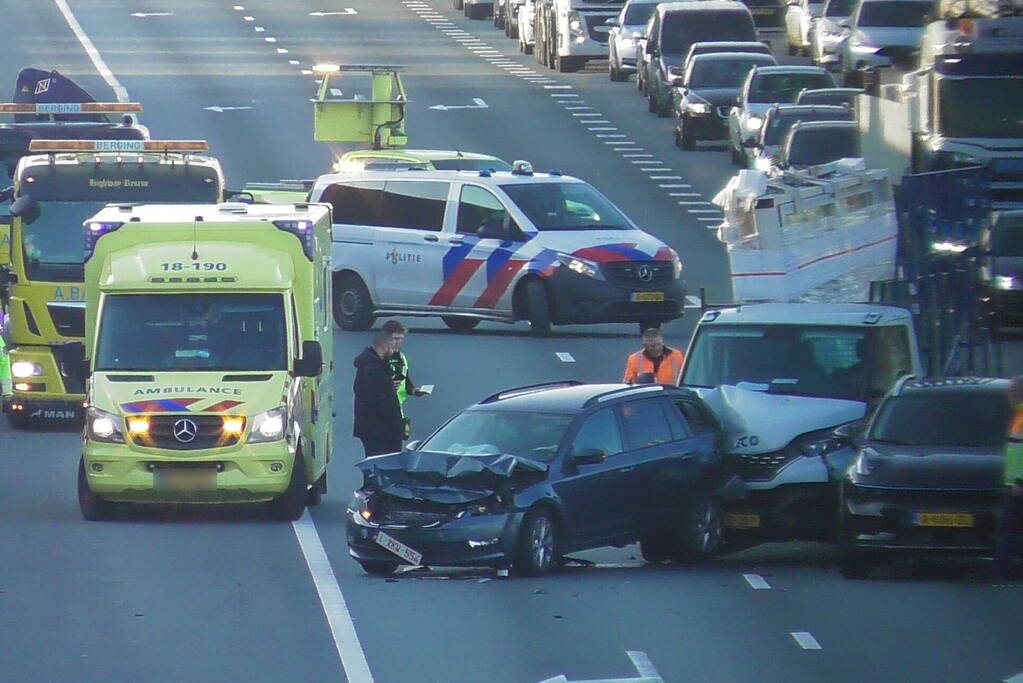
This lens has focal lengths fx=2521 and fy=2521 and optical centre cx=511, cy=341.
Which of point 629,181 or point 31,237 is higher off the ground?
point 31,237

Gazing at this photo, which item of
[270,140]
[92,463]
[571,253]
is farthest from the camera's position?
[270,140]

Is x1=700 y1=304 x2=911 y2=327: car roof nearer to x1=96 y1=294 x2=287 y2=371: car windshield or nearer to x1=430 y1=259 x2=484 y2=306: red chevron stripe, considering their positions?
x1=96 y1=294 x2=287 y2=371: car windshield

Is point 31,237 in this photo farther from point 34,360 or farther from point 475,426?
point 475,426

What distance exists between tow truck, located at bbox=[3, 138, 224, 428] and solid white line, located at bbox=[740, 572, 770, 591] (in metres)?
9.42

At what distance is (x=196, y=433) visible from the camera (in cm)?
1967

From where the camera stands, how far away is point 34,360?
82.7 feet

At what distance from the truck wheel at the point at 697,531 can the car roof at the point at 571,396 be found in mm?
866

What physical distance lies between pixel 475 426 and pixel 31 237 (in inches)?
346

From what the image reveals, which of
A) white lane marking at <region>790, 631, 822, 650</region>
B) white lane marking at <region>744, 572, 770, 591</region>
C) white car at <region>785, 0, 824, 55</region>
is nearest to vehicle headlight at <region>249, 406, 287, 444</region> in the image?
white lane marking at <region>744, 572, 770, 591</region>

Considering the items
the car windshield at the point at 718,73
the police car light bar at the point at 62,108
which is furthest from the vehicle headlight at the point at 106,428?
the car windshield at the point at 718,73

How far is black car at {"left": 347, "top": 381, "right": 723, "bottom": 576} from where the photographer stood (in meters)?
17.1

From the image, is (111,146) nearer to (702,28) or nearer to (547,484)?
(547,484)

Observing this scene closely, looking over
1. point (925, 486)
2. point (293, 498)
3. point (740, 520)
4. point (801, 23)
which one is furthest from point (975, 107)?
point (801, 23)

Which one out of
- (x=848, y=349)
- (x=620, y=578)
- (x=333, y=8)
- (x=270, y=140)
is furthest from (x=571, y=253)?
(x=333, y=8)
